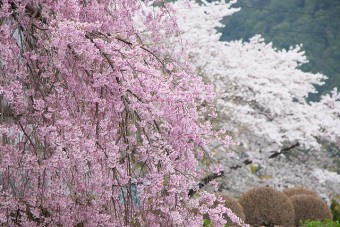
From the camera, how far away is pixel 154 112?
3.29 meters

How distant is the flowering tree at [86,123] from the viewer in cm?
315

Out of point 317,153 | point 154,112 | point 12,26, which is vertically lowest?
point 154,112

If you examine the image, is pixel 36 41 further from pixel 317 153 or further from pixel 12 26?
pixel 317 153

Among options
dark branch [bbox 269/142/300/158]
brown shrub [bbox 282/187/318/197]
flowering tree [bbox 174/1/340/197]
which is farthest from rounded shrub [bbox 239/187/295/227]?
dark branch [bbox 269/142/300/158]

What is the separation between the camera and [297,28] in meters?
36.0

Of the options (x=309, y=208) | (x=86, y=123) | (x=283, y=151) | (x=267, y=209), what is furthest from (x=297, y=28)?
(x=86, y=123)

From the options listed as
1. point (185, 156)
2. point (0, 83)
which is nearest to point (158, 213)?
point (185, 156)

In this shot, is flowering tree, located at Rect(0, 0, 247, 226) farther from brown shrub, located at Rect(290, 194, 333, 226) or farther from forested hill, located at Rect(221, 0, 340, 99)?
forested hill, located at Rect(221, 0, 340, 99)

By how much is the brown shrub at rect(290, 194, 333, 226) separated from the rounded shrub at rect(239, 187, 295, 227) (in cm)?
84

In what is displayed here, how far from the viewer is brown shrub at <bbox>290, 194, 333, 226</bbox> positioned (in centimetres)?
1148

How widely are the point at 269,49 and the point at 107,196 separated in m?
11.3

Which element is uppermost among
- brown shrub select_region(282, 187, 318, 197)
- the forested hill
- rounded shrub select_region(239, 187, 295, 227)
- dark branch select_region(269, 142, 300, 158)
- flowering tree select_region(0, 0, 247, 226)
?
the forested hill

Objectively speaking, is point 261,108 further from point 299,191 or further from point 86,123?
point 86,123

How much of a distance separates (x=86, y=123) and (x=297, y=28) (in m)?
34.3
